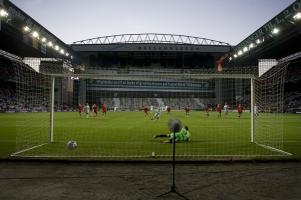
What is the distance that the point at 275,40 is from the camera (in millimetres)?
40844

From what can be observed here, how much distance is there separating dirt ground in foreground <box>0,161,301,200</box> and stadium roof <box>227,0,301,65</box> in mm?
26172

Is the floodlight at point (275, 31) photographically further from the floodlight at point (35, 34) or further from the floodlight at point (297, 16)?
the floodlight at point (35, 34)

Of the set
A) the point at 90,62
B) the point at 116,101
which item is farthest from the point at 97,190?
the point at 90,62

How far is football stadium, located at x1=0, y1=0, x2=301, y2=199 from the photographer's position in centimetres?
1130

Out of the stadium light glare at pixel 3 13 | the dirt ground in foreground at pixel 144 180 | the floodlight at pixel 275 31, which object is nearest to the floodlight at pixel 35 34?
the stadium light glare at pixel 3 13

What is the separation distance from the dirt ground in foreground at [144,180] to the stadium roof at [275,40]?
85.9ft

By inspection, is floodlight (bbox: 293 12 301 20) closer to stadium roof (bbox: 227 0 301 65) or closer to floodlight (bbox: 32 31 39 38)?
stadium roof (bbox: 227 0 301 65)

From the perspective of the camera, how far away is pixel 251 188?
6199mm

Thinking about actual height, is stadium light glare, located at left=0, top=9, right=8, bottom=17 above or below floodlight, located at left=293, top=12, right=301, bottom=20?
above

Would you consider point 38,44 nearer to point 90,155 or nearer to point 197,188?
point 90,155

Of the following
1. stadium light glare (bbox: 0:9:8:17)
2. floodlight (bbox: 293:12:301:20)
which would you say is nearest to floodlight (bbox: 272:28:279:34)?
floodlight (bbox: 293:12:301:20)

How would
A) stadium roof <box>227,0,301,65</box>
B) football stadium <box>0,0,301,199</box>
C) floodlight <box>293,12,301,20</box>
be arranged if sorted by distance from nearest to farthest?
football stadium <box>0,0,301,199</box>
floodlight <box>293,12,301,20</box>
stadium roof <box>227,0,301,65</box>

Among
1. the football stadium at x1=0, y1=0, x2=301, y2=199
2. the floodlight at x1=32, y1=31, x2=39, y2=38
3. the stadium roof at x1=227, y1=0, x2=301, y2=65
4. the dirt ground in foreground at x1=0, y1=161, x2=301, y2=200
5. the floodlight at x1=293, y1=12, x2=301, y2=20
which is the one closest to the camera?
the dirt ground in foreground at x1=0, y1=161, x2=301, y2=200

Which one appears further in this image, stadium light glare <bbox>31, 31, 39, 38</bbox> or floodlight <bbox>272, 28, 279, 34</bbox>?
stadium light glare <bbox>31, 31, 39, 38</bbox>
